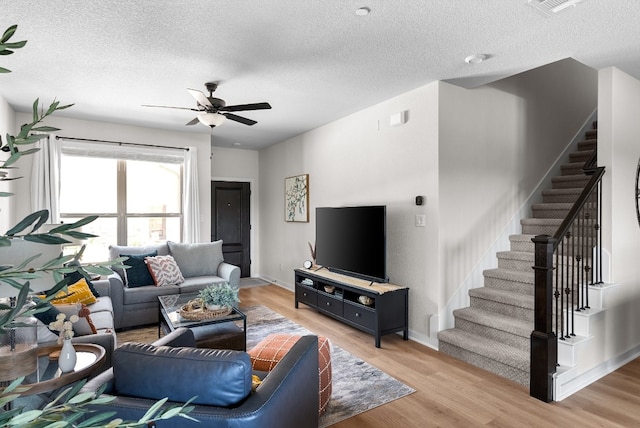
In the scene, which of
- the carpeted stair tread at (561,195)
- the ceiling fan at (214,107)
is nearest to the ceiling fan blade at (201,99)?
the ceiling fan at (214,107)

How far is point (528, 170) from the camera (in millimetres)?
4586

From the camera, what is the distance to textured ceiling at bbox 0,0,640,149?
8.07ft

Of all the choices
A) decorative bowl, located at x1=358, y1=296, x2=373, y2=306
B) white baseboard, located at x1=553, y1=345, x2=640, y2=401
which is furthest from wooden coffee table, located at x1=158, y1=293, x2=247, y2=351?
white baseboard, located at x1=553, y1=345, x2=640, y2=401

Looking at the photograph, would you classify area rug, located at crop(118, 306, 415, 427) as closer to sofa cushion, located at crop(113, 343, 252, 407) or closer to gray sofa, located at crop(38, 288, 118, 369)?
gray sofa, located at crop(38, 288, 118, 369)

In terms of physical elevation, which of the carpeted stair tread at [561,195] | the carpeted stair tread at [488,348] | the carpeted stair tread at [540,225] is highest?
the carpeted stair tread at [561,195]

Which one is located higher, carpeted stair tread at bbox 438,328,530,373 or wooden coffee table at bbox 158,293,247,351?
wooden coffee table at bbox 158,293,247,351

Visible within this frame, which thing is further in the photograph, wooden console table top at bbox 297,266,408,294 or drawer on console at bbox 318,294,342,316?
drawer on console at bbox 318,294,342,316

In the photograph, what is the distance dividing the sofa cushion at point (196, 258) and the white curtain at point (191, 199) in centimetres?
61

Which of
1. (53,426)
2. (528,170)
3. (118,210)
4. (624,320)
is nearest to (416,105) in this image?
(528,170)

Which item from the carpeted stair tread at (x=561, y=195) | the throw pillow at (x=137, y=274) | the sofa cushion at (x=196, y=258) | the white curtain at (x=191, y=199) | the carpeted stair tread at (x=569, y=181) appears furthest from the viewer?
the white curtain at (x=191, y=199)

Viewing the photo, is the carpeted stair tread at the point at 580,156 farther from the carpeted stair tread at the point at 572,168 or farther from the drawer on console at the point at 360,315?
the drawer on console at the point at 360,315

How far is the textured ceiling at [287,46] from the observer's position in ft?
8.07

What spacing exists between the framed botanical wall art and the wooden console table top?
1.28 m

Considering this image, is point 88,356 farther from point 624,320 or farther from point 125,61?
point 624,320
